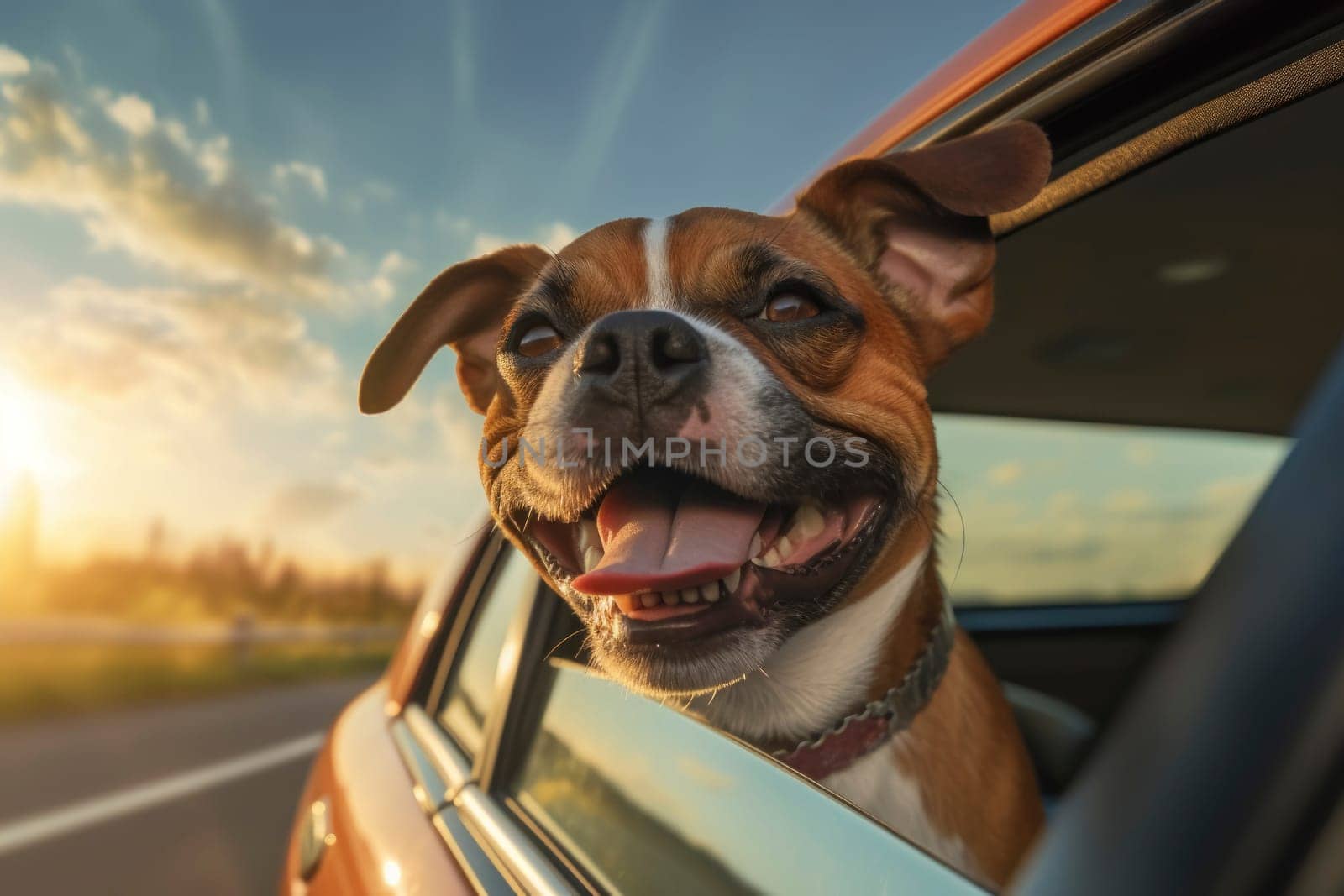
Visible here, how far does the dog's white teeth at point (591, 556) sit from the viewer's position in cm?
179

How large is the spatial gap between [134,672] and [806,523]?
13412 mm

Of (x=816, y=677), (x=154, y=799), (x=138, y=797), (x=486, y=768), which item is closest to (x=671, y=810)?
(x=816, y=677)

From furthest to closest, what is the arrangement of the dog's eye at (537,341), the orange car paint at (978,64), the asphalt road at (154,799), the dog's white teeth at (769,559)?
the asphalt road at (154,799)
the dog's eye at (537,341)
the dog's white teeth at (769,559)
the orange car paint at (978,64)

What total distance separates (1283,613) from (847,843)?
0.62m

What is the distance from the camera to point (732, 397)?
1.59 meters

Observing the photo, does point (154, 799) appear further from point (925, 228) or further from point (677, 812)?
point (925, 228)

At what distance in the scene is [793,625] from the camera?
5.19 ft

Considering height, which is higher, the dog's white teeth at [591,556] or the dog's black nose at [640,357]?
the dog's black nose at [640,357]

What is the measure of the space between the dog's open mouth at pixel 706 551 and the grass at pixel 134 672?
11.8 metres

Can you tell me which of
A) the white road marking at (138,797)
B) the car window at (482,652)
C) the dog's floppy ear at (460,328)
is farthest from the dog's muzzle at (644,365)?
the white road marking at (138,797)

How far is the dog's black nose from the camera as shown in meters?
1.54

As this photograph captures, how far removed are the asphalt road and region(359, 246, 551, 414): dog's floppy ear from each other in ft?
12.5

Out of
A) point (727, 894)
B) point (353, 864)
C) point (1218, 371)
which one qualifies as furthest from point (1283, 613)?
point (1218, 371)

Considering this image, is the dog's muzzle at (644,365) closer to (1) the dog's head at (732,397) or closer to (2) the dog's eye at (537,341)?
(1) the dog's head at (732,397)
